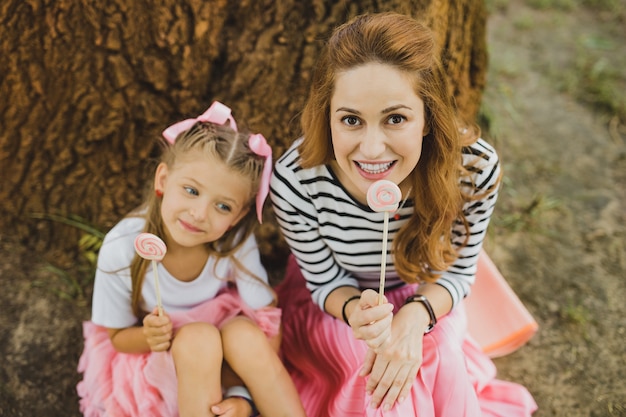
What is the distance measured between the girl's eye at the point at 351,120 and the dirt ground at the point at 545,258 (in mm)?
1281

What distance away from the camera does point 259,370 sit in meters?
1.91

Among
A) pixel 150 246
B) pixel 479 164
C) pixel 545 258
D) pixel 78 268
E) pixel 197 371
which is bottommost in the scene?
pixel 545 258

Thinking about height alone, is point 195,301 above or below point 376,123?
below

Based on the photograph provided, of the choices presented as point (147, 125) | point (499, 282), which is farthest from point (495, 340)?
point (147, 125)

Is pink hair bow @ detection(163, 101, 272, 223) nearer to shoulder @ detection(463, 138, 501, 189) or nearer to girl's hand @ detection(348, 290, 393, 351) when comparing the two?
girl's hand @ detection(348, 290, 393, 351)

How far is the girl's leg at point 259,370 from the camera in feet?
6.25

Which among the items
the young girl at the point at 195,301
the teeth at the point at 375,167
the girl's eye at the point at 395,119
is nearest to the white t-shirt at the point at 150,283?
the young girl at the point at 195,301

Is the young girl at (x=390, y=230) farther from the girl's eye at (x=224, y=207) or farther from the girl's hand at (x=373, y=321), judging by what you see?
the girl's eye at (x=224, y=207)

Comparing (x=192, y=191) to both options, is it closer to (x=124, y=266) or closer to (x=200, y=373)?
(x=124, y=266)

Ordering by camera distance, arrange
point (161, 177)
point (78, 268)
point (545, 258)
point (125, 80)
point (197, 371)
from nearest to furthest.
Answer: point (197, 371), point (161, 177), point (125, 80), point (78, 268), point (545, 258)

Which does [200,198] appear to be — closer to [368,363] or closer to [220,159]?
[220,159]

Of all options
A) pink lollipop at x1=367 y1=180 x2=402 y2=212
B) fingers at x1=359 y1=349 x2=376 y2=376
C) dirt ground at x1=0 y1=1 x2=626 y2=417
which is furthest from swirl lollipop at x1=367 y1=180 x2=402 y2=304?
dirt ground at x1=0 y1=1 x2=626 y2=417

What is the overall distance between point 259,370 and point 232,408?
0.43 feet

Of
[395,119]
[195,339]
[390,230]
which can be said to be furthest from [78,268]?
[395,119]
